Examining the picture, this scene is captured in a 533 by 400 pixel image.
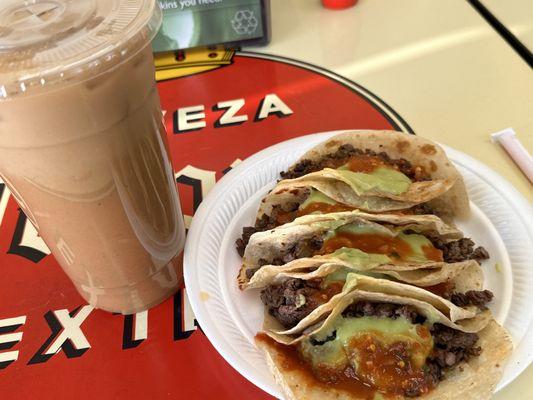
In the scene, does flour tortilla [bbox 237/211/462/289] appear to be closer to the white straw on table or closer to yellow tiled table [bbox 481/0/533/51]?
the white straw on table

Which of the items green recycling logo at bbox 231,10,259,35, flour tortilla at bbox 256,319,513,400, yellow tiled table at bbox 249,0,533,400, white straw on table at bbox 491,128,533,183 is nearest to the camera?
flour tortilla at bbox 256,319,513,400

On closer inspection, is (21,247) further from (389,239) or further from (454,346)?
(454,346)

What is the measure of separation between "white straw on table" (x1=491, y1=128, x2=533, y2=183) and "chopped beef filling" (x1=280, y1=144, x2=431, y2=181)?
34cm

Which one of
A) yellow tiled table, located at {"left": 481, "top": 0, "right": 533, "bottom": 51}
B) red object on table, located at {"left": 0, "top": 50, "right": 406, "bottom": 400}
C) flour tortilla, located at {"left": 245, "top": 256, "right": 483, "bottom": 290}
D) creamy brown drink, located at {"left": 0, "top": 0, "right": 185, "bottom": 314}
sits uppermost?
creamy brown drink, located at {"left": 0, "top": 0, "right": 185, "bottom": 314}

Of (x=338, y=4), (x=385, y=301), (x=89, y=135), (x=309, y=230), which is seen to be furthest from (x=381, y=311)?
(x=338, y=4)

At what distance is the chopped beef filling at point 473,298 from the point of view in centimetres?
106

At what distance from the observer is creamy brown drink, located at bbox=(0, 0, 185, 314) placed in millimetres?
758

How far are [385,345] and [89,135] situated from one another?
71cm

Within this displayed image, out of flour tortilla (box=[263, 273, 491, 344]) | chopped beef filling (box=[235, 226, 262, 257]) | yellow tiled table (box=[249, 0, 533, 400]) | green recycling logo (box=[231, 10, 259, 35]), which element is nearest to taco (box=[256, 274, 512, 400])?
flour tortilla (box=[263, 273, 491, 344])

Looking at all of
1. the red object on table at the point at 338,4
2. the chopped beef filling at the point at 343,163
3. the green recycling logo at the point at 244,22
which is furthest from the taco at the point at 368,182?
the red object on table at the point at 338,4

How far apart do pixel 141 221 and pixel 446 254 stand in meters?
0.72

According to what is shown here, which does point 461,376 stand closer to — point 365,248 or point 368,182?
point 365,248

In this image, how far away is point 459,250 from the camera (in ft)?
3.83

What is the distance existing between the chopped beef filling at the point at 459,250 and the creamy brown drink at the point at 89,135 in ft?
2.17
